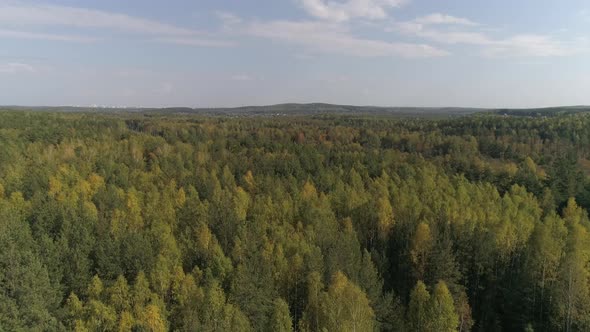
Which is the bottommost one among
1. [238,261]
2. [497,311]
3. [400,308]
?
[497,311]

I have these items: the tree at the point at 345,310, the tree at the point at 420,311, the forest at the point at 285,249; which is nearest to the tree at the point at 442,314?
the forest at the point at 285,249

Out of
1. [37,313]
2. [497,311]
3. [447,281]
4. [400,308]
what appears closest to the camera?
[37,313]

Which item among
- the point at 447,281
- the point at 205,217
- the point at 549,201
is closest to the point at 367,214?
the point at 447,281

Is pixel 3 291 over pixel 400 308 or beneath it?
over

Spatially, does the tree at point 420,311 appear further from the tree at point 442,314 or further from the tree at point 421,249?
the tree at point 421,249

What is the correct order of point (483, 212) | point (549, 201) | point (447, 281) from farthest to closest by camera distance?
point (549, 201) < point (483, 212) < point (447, 281)

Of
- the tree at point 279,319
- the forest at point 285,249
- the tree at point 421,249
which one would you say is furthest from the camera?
the tree at point 421,249

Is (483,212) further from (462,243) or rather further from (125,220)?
(125,220)

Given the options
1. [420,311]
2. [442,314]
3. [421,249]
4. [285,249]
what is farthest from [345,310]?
[421,249]

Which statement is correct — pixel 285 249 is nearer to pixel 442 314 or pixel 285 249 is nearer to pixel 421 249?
pixel 421 249

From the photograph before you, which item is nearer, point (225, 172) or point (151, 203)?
point (151, 203)
